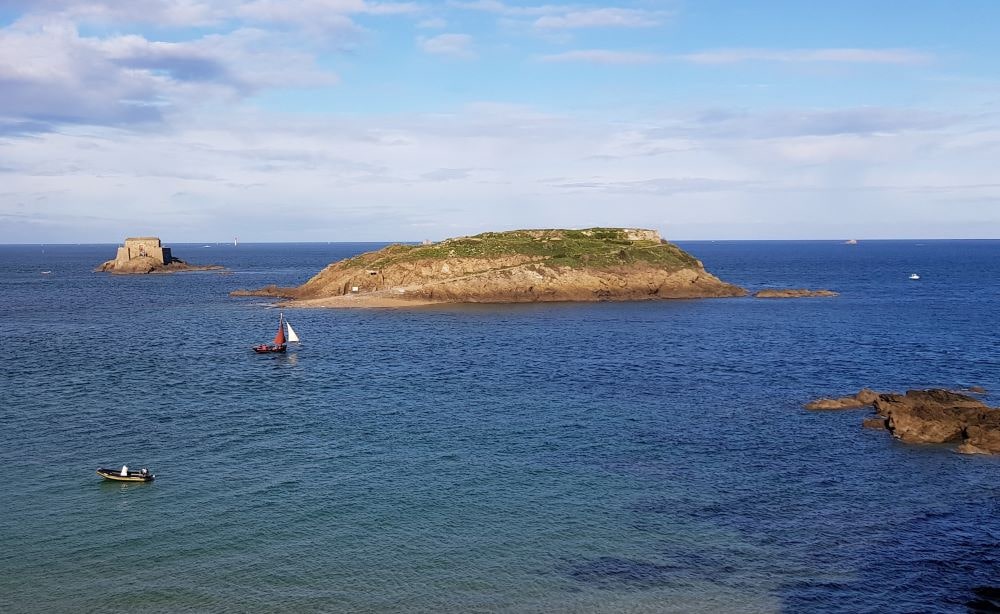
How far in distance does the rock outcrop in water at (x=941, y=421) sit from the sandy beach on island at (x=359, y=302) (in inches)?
3294

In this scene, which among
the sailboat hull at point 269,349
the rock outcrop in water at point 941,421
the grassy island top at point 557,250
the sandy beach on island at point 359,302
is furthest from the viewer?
the grassy island top at point 557,250

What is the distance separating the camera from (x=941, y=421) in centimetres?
5081

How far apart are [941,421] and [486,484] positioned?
29962 mm

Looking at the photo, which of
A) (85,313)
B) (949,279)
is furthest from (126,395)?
(949,279)

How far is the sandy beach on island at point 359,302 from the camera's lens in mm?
127125

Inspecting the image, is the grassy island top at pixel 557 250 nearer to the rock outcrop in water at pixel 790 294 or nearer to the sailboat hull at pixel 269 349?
the rock outcrop in water at pixel 790 294

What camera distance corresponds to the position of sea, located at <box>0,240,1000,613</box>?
103ft

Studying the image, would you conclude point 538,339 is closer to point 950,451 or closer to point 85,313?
point 950,451

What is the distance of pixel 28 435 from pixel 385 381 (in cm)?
2684

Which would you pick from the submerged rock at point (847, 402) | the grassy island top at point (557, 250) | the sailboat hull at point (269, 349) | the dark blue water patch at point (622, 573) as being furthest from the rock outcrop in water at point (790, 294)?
the dark blue water patch at point (622, 573)

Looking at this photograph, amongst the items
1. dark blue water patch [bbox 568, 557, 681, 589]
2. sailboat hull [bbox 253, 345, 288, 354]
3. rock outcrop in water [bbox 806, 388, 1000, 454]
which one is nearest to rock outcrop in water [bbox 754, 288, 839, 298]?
rock outcrop in water [bbox 806, 388, 1000, 454]

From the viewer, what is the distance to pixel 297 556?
112 feet

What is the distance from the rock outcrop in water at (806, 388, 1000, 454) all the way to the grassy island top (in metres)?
82.5

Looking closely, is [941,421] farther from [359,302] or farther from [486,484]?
[359,302]
